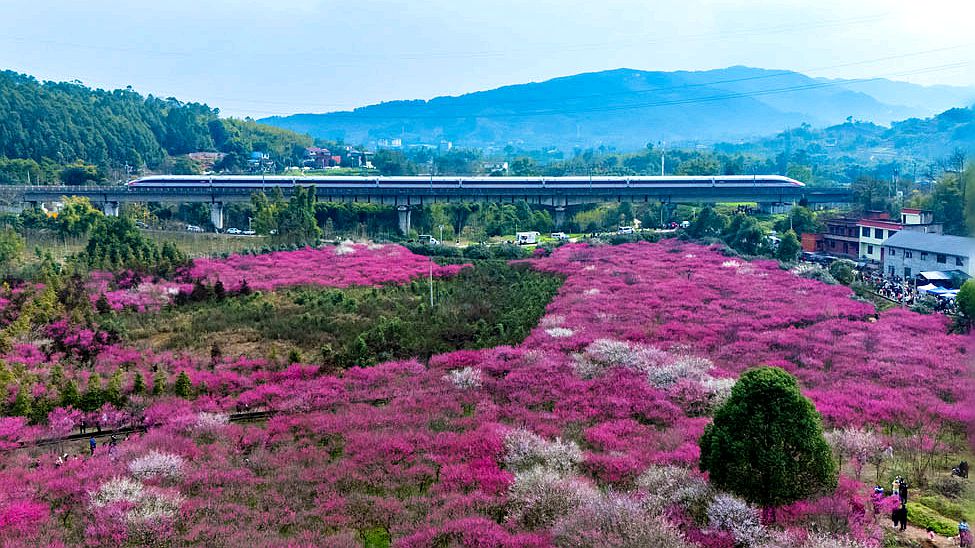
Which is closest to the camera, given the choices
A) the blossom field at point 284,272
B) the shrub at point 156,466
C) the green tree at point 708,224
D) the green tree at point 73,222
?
the shrub at point 156,466

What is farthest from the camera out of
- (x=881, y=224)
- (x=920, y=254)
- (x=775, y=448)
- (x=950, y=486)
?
(x=881, y=224)

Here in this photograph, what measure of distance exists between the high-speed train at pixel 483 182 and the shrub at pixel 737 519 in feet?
204

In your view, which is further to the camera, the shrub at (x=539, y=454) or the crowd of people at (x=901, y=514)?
the shrub at (x=539, y=454)

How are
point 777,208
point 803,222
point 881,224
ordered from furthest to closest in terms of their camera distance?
point 777,208, point 803,222, point 881,224

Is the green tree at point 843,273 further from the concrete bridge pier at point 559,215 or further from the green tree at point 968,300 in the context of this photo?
the concrete bridge pier at point 559,215

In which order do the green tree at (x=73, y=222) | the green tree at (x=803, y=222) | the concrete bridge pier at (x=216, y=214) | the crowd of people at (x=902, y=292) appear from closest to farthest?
1. the crowd of people at (x=902, y=292)
2. the green tree at (x=73, y=222)
3. the green tree at (x=803, y=222)
4. the concrete bridge pier at (x=216, y=214)

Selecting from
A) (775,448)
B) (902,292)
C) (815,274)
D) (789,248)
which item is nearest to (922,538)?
(775,448)

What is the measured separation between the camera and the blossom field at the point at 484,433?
1284 centimetres

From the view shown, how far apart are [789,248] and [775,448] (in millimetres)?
35159

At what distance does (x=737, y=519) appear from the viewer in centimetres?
1258

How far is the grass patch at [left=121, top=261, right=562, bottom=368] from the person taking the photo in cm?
2536

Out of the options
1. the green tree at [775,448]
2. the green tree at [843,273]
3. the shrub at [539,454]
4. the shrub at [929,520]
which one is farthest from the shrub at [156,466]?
the green tree at [843,273]

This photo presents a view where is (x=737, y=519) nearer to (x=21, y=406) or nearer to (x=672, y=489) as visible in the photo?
(x=672, y=489)

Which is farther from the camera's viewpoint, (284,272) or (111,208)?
(111,208)
